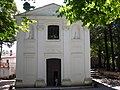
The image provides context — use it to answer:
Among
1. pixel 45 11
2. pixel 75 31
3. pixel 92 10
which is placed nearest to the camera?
pixel 92 10

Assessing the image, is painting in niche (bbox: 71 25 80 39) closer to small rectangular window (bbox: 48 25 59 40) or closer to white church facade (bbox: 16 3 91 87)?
white church facade (bbox: 16 3 91 87)

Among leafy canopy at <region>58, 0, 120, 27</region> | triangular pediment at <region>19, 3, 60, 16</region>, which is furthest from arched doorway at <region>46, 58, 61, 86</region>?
leafy canopy at <region>58, 0, 120, 27</region>

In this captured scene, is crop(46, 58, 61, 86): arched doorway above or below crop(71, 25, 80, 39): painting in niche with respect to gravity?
below

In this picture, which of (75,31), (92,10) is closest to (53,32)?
(75,31)

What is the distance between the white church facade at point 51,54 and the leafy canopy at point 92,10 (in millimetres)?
16122

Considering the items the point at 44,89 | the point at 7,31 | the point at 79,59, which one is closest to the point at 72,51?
the point at 79,59

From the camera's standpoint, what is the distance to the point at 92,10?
8.78m

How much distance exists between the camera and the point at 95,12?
886cm

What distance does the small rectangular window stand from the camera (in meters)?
26.0

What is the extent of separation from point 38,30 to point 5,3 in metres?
13.4

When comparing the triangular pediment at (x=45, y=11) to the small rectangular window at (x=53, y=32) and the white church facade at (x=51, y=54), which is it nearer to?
the white church facade at (x=51, y=54)

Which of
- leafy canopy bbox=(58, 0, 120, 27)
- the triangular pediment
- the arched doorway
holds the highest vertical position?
the triangular pediment

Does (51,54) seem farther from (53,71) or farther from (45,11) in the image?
(45,11)

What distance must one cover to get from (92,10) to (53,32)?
17.4 metres
